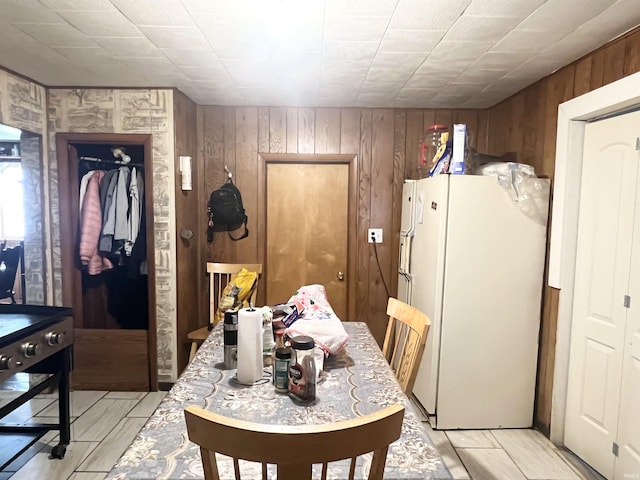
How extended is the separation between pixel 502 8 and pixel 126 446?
309 centimetres

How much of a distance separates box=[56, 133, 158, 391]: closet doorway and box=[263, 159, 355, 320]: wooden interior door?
101 cm

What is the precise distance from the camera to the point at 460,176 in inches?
96.4

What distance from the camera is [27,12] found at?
178 centimetres

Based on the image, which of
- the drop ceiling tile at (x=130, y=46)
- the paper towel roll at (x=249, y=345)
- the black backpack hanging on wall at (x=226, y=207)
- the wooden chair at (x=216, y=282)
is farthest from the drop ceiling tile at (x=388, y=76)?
the paper towel roll at (x=249, y=345)

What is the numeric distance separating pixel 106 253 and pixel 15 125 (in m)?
1.04

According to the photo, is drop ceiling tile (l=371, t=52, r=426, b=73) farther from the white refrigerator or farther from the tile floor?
the tile floor

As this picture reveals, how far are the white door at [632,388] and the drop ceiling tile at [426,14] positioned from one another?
1.27 m

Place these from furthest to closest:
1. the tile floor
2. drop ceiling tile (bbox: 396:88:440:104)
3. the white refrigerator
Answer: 1. drop ceiling tile (bbox: 396:88:440:104)
2. the white refrigerator
3. the tile floor

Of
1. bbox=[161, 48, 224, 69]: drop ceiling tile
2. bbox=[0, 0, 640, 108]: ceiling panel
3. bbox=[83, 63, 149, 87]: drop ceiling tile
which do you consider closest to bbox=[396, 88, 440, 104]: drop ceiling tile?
bbox=[0, 0, 640, 108]: ceiling panel

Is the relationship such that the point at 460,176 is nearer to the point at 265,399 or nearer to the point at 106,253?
the point at 265,399

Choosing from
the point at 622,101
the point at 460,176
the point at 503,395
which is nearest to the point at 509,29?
the point at 622,101

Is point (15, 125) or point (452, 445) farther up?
point (15, 125)

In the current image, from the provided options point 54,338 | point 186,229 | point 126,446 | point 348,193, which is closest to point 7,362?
point 54,338

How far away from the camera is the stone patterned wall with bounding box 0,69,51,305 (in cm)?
275
